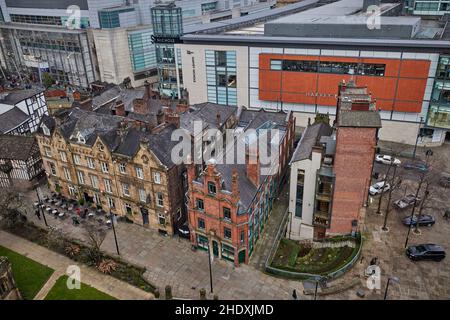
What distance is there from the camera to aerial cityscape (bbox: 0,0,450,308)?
153 feet

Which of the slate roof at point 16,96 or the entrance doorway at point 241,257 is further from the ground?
the slate roof at point 16,96

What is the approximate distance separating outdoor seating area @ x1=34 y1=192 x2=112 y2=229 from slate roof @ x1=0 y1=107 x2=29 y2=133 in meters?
24.0

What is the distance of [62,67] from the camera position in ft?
414

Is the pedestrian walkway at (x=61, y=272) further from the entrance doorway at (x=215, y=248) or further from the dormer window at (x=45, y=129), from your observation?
the dormer window at (x=45, y=129)

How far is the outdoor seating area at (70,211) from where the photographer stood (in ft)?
195

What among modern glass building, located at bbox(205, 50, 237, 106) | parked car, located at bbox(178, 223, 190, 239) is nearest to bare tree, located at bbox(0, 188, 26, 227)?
parked car, located at bbox(178, 223, 190, 239)

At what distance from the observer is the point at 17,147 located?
6844cm

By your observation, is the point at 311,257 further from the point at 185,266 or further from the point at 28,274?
the point at 28,274

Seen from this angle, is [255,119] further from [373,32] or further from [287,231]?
[373,32]

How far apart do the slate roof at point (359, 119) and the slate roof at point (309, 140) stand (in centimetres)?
623

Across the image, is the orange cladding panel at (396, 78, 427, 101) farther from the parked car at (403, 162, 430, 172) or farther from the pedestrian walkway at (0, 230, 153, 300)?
the pedestrian walkway at (0, 230, 153, 300)

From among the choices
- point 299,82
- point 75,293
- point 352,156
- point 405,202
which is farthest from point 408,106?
point 75,293

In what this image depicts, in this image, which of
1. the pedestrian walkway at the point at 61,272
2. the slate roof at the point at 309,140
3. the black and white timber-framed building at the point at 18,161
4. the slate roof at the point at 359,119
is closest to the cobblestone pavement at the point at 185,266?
the pedestrian walkway at the point at 61,272

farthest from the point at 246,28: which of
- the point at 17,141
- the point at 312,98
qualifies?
the point at 17,141
